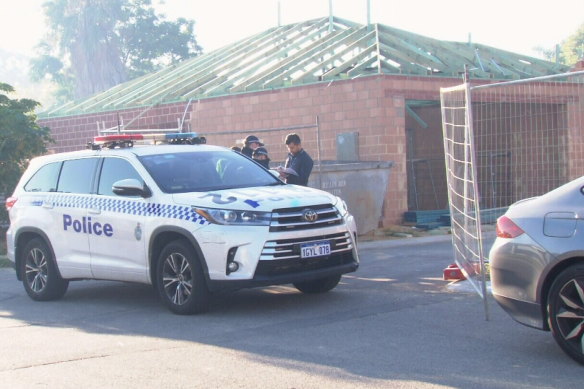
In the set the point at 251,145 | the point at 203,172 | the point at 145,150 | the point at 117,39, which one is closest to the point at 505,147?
the point at 251,145

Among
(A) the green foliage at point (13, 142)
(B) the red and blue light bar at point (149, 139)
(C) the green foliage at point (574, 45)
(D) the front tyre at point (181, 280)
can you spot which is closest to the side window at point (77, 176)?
(B) the red and blue light bar at point (149, 139)

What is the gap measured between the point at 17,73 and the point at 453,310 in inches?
5778

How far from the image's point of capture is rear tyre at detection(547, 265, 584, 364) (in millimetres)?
5797

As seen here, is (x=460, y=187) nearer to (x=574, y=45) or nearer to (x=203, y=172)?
(x=203, y=172)

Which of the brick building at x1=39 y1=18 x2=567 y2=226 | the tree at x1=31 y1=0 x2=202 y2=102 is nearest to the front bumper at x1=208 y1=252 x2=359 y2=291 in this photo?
the brick building at x1=39 y1=18 x2=567 y2=226

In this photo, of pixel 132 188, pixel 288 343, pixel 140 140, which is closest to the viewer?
pixel 288 343

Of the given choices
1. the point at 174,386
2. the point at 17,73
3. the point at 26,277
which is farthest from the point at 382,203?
the point at 17,73

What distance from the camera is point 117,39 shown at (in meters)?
53.0

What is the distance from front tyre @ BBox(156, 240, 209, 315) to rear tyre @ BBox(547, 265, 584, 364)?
137 inches

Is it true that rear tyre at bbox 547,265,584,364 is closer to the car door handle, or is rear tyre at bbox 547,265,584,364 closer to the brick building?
the car door handle

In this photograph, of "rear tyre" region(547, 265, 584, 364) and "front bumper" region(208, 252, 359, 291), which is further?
"front bumper" region(208, 252, 359, 291)

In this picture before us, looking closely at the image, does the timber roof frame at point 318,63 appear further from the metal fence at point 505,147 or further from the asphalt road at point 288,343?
the asphalt road at point 288,343

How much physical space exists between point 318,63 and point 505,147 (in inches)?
330

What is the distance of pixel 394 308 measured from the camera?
325 inches
